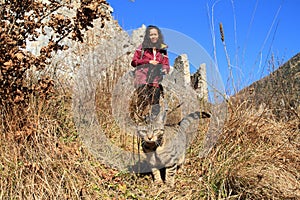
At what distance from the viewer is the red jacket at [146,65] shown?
332 cm

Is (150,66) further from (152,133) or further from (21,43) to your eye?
(21,43)

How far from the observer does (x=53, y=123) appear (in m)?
2.55

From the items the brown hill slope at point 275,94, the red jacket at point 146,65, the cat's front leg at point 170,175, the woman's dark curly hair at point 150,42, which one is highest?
the woman's dark curly hair at point 150,42

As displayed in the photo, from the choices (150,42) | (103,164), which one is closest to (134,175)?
(103,164)

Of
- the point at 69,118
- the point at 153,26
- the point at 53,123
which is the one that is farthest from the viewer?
the point at 153,26

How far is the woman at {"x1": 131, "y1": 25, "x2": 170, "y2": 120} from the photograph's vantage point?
3258 mm

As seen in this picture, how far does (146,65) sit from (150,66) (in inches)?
2.2

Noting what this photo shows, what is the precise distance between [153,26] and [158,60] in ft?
1.48

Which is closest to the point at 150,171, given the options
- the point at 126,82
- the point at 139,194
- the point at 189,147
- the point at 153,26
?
the point at 139,194

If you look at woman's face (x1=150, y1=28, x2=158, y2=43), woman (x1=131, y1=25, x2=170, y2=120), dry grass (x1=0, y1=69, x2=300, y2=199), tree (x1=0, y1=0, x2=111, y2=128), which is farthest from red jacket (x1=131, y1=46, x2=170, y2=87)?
tree (x1=0, y1=0, x2=111, y2=128)

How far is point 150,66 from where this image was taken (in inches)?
130

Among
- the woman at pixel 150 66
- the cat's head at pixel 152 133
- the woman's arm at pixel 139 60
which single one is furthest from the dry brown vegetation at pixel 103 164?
the woman's arm at pixel 139 60

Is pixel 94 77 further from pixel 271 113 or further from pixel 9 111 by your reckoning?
pixel 271 113

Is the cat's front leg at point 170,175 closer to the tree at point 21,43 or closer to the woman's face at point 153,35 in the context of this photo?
the tree at point 21,43
